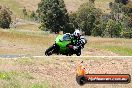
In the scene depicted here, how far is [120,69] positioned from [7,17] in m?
103

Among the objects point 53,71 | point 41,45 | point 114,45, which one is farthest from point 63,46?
point 114,45

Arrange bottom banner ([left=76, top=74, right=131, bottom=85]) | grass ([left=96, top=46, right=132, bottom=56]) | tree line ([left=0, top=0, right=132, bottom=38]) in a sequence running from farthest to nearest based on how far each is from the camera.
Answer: tree line ([left=0, top=0, right=132, bottom=38]) → grass ([left=96, top=46, right=132, bottom=56]) → bottom banner ([left=76, top=74, right=131, bottom=85])

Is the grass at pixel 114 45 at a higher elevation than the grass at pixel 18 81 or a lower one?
lower

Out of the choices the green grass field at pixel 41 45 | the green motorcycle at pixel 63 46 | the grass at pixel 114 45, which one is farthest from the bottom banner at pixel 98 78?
the grass at pixel 114 45

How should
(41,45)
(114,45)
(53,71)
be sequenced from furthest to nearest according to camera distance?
(114,45) < (41,45) < (53,71)

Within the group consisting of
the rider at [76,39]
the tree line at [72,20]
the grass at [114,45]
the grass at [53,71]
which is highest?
the rider at [76,39]

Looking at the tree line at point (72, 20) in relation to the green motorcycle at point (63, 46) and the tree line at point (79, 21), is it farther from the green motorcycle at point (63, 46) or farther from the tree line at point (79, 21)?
the green motorcycle at point (63, 46)

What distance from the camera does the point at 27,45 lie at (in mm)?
54000

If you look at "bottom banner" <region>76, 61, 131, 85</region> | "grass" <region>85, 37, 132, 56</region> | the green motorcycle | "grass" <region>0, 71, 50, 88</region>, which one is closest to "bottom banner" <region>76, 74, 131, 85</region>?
"bottom banner" <region>76, 61, 131, 85</region>

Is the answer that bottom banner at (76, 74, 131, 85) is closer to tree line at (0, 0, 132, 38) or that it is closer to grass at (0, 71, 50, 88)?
grass at (0, 71, 50, 88)

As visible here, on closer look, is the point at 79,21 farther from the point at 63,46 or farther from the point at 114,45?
the point at 63,46

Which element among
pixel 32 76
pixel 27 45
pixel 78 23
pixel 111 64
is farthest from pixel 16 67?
pixel 78 23

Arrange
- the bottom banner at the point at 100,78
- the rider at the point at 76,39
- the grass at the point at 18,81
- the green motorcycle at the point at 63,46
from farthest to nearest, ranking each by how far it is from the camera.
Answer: the rider at the point at 76,39 < the green motorcycle at the point at 63,46 < the bottom banner at the point at 100,78 < the grass at the point at 18,81

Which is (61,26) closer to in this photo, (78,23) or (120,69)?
(78,23)
